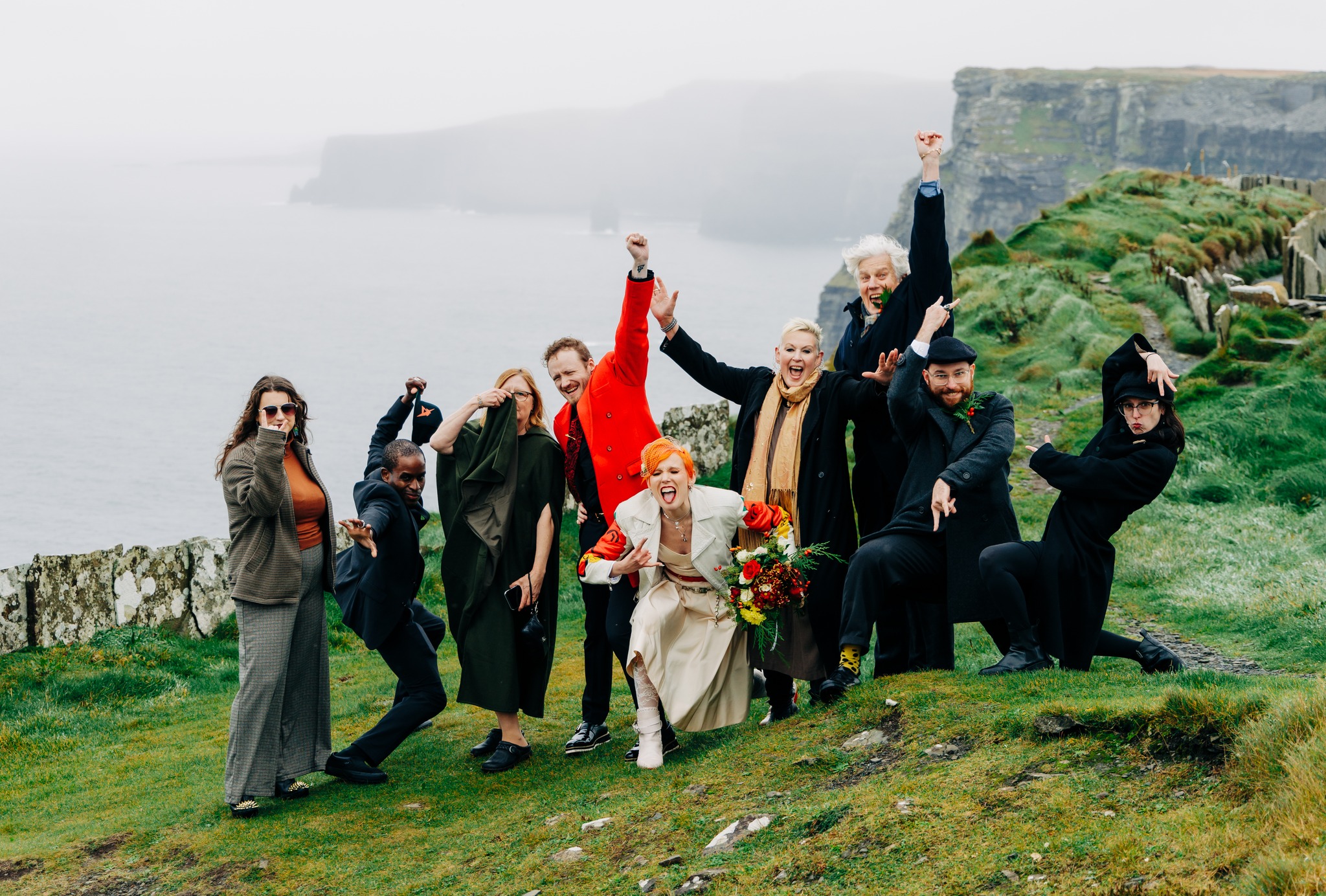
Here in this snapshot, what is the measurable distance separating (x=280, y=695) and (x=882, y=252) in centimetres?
446

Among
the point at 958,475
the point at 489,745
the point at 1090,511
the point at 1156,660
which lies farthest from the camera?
the point at 489,745

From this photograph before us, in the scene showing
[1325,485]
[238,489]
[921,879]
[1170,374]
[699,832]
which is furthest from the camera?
[1325,485]

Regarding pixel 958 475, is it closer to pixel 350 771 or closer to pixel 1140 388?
pixel 1140 388

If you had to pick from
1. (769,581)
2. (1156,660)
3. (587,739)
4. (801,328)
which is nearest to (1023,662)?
(1156,660)

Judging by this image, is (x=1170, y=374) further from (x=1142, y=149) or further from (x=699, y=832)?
(x=1142, y=149)

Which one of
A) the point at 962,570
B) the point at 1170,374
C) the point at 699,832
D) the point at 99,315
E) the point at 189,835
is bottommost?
the point at 189,835

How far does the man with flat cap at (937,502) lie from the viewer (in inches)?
226

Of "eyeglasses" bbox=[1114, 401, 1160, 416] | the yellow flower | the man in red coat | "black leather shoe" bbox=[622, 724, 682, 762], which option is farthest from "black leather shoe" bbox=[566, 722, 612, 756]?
"eyeglasses" bbox=[1114, 401, 1160, 416]

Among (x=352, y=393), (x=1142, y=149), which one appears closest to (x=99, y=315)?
(x=352, y=393)

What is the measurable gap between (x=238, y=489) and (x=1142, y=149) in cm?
15169

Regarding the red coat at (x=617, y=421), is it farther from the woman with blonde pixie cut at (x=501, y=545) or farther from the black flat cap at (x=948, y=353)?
the black flat cap at (x=948, y=353)

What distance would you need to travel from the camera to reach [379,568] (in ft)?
20.9

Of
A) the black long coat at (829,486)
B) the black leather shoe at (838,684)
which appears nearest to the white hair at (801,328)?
the black long coat at (829,486)

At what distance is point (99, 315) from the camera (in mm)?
145875
